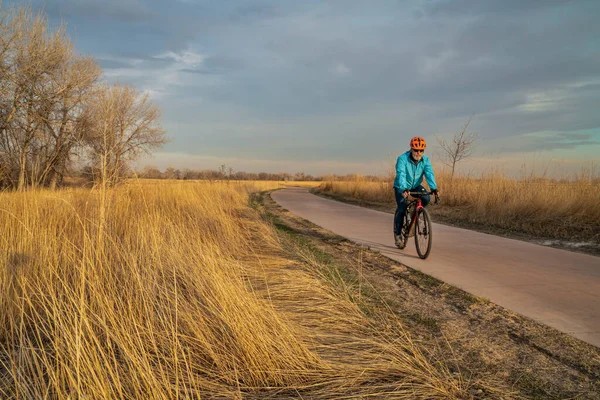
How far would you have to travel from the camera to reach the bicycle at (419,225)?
6.71 metres

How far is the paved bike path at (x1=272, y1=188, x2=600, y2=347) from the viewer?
391cm

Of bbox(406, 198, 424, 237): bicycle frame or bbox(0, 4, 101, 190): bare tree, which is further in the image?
bbox(0, 4, 101, 190): bare tree

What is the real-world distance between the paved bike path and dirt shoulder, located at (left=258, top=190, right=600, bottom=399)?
0.30 metres

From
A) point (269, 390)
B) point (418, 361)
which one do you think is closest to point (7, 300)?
point (269, 390)

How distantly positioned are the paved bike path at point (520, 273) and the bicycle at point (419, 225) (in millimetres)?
236

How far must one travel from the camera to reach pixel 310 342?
115 inches

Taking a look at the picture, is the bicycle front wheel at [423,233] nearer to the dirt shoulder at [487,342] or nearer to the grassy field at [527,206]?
the dirt shoulder at [487,342]


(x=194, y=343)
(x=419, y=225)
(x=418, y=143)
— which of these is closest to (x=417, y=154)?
(x=418, y=143)

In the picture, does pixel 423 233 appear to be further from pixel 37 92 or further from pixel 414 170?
pixel 37 92

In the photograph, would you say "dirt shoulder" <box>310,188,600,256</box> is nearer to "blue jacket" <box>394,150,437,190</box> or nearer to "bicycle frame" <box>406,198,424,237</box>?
"bicycle frame" <box>406,198,424,237</box>

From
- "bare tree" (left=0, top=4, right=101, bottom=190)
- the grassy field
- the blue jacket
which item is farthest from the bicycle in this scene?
"bare tree" (left=0, top=4, right=101, bottom=190)

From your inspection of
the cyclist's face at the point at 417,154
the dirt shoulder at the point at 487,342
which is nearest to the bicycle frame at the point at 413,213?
the cyclist's face at the point at 417,154

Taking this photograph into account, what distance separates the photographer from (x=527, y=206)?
11547mm

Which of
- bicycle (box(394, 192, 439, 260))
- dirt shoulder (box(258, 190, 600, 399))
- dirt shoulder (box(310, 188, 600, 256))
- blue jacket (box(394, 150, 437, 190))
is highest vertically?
blue jacket (box(394, 150, 437, 190))
